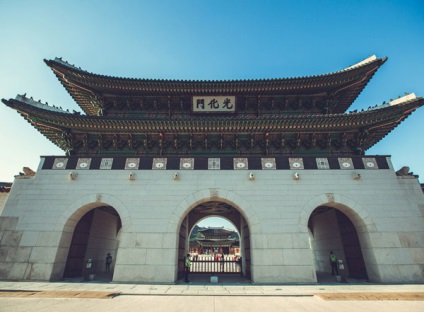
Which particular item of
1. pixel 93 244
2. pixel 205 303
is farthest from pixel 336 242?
pixel 93 244

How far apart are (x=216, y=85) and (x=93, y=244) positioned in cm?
1243

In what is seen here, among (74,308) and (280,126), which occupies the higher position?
(280,126)

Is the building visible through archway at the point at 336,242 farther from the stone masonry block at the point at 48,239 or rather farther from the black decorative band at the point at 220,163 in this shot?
the stone masonry block at the point at 48,239

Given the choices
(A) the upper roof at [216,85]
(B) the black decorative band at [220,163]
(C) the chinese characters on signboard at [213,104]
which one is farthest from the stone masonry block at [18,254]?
(C) the chinese characters on signboard at [213,104]

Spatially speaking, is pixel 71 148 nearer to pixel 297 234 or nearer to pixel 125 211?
pixel 125 211

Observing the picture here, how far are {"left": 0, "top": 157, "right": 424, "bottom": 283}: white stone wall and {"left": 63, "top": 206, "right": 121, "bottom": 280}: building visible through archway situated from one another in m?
0.79

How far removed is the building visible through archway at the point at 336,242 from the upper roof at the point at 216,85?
763 centimetres

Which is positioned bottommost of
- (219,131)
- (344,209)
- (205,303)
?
(205,303)

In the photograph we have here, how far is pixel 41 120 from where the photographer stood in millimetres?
11219

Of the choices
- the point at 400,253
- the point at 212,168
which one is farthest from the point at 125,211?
the point at 400,253

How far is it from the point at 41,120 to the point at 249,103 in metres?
12.0

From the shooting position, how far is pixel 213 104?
13.4 m

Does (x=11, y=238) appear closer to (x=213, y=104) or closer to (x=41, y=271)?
(x=41, y=271)

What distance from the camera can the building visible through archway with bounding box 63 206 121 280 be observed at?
1109cm
